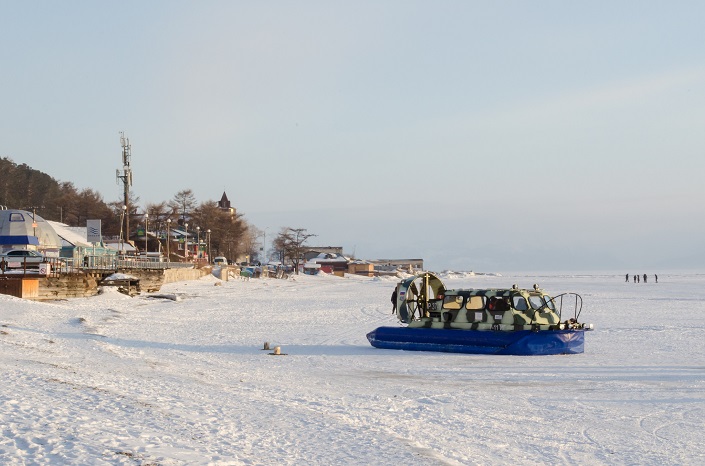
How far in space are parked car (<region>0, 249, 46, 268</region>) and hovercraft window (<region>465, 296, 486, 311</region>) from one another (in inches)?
888

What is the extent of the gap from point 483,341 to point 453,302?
74.8 inches

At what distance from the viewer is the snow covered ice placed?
29.2ft

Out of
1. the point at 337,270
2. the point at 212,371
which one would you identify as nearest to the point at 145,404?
the point at 212,371

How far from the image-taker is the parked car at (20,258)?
122ft

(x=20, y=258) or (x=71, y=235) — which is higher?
(x=71, y=235)

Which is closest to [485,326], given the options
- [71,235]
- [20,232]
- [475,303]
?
[475,303]

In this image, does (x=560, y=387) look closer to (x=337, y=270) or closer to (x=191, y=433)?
(x=191, y=433)

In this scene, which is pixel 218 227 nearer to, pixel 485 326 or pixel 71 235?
pixel 71 235

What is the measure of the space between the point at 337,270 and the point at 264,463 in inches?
6634

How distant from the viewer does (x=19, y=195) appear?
375 ft

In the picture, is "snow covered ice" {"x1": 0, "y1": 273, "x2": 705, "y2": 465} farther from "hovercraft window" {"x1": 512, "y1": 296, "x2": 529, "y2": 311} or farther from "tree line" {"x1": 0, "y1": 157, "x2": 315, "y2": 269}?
"tree line" {"x1": 0, "y1": 157, "x2": 315, "y2": 269}

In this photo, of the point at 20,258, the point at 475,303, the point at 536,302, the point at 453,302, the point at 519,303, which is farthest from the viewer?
the point at 20,258

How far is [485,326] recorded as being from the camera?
21.7 meters

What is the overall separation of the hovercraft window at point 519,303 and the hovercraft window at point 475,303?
866mm
